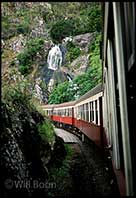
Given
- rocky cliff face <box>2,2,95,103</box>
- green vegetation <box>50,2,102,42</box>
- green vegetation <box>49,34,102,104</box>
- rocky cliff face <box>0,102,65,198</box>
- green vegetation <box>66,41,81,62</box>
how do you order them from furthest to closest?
green vegetation <box>66,41,81,62</box>, green vegetation <box>49,34,102,104</box>, green vegetation <box>50,2,102,42</box>, rocky cliff face <box>2,2,95,103</box>, rocky cliff face <box>0,102,65,198</box>

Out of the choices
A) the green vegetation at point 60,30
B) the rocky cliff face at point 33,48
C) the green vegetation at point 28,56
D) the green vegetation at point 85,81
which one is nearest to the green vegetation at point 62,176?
the rocky cliff face at point 33,48

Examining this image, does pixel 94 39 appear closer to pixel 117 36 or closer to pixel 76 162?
pixel 76 162

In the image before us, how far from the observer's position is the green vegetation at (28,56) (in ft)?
23.7

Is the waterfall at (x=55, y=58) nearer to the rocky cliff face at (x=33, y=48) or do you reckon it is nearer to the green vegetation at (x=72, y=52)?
the rocky cliff face at (x=33, y=48)

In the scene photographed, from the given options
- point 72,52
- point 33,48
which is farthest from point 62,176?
point 72,52

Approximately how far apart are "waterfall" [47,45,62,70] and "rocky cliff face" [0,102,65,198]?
12.0 feet

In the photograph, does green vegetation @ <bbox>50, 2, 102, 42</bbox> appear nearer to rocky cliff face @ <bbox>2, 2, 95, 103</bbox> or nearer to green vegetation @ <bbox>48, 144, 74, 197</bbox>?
rocky cliff face @ <bbox>2, 2, 95, 103</bbox>

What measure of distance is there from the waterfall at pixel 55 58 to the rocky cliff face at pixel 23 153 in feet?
12.0

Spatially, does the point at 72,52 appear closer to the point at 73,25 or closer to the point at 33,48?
the point at 73,25

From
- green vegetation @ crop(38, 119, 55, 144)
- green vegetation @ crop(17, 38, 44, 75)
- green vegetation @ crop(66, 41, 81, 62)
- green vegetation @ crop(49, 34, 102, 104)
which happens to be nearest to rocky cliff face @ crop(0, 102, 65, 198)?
green vegetation @ crop(38, 119, 55, 144)

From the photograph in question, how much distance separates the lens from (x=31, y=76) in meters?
7.72

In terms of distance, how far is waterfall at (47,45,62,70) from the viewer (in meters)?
9.87

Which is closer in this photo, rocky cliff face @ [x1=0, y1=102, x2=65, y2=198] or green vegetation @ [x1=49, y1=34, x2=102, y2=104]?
rocky cliff face @ [x1=0, y1=102, x2=65, y2=198]

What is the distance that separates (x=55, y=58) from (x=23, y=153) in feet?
19.8
